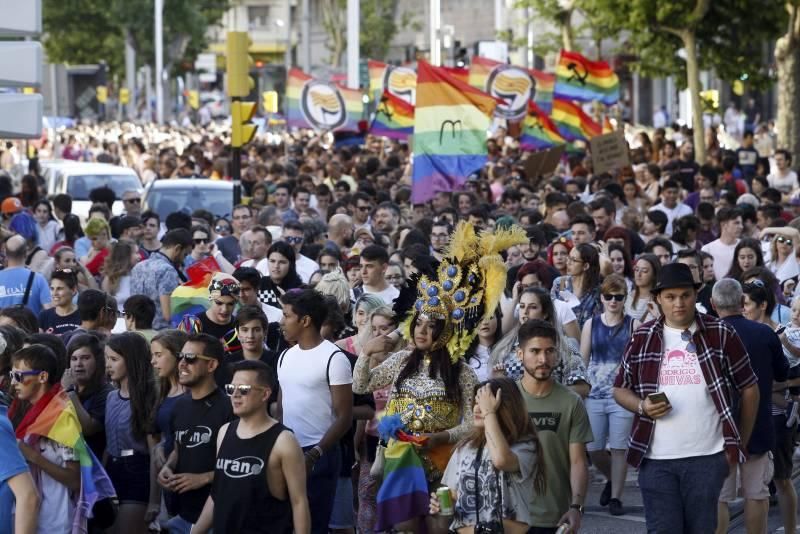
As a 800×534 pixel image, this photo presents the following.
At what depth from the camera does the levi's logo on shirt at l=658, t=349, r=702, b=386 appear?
7.80 meters

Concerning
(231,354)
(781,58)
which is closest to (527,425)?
(231,354)

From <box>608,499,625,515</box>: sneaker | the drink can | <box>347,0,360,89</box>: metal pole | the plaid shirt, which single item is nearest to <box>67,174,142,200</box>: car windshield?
<box>347,0,360,89</box>: metal pole

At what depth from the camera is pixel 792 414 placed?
9.91 metres

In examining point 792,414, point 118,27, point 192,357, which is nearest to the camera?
point 192,357

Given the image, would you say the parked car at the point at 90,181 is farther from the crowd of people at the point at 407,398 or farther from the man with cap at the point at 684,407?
the man with cap at the point at 684,407

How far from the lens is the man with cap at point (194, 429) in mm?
7898

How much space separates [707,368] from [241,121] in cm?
934

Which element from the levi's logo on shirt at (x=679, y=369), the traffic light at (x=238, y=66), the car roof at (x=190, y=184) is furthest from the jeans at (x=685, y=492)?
the car roof at (x=190, y=184)

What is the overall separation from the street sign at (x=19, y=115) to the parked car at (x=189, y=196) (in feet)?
37.3

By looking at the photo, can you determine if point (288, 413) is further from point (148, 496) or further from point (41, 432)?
point (41, 432)

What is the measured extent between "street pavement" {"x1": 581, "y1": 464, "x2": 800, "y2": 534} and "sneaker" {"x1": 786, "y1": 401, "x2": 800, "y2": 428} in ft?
2.16

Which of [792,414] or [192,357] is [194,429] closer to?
[192,357]

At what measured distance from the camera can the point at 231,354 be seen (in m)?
9.68

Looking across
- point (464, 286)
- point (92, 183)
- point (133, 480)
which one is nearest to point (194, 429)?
point (133, 480)
